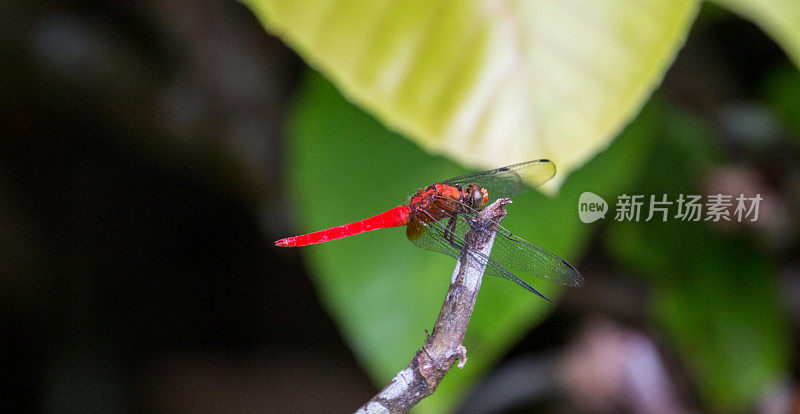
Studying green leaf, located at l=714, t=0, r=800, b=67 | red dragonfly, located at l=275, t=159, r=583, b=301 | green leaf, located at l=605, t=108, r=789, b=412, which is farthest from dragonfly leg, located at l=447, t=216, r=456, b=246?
green leaf, located at l=605, t=108, r=789, b=412

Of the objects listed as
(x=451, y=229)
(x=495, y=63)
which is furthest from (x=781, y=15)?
(x=451, y=229)

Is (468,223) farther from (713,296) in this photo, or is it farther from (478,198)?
(713,296)

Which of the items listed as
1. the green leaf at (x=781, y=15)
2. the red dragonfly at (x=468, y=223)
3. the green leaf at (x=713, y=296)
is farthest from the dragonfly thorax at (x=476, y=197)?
the green leaf at (x=713, y=296)

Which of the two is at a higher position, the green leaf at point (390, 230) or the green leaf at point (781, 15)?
the green leaf at point (781, 15)

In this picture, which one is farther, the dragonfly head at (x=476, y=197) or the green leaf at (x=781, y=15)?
the green leaf at (x=781, y=15)

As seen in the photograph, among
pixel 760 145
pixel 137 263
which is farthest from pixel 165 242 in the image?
pixel 760 145

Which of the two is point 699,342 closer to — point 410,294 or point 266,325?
point 410,294

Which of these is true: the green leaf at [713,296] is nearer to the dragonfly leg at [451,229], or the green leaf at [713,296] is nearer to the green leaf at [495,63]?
the green leaf at [495,63]
